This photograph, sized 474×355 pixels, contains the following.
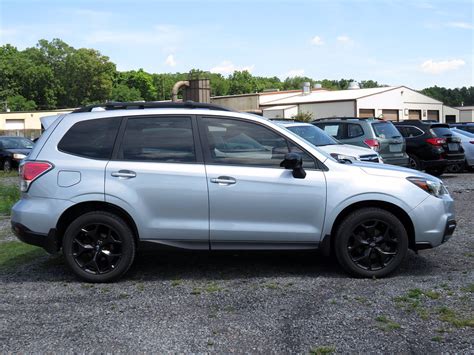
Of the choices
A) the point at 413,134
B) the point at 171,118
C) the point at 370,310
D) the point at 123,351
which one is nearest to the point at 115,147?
the point at 171,118

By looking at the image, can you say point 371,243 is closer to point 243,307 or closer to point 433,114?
point 243,307

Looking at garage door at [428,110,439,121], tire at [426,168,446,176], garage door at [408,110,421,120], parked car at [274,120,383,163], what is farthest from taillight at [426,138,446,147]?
garage door at [428,110,439,121]

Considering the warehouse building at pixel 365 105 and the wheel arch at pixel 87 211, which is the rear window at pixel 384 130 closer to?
the wheel arch at pixel 87 211

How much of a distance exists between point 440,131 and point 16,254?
13208mm

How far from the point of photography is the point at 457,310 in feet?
15.9

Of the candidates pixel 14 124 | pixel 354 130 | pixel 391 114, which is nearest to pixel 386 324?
pixel 354 130

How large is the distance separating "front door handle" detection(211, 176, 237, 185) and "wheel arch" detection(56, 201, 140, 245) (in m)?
0.95

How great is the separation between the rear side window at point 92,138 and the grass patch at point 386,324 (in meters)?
3.14

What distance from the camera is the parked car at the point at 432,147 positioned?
1630 centimetres

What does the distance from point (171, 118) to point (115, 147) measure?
2.20 ft

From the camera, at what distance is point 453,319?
4.62 metres

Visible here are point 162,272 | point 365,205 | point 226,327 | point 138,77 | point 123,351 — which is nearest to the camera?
point 123,351

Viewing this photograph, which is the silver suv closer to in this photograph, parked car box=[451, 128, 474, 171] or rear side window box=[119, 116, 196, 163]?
rear side window box=[119, 116, 196, 163]

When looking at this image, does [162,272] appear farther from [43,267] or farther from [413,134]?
[413,134]
